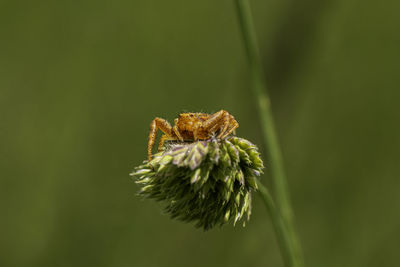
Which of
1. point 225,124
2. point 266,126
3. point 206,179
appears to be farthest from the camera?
point 266,126

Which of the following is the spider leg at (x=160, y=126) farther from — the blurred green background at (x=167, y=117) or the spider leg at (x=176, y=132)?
the blurred green background at (x=167, y=117)

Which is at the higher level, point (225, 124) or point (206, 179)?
point (225, 124)

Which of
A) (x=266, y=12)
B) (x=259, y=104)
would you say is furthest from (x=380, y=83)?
(x=259, y=104)

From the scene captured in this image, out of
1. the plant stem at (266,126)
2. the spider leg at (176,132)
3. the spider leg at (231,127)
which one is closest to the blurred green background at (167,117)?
the plant stem at (266,126)

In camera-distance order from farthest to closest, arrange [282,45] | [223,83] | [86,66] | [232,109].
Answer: [86,66]
[223,83]
[232,109]
[282,45]

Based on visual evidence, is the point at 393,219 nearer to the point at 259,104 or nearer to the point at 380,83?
the point at 380,83

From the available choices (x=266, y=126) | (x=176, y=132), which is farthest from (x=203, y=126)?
(x=266, y=126)

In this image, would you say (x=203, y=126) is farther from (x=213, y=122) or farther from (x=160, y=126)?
(x=160, y=126)

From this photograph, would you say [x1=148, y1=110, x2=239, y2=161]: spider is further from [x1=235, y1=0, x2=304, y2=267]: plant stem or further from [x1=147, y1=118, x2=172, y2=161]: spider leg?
[x1=235, y1=0, x2=304, y2=267]: plant stem
